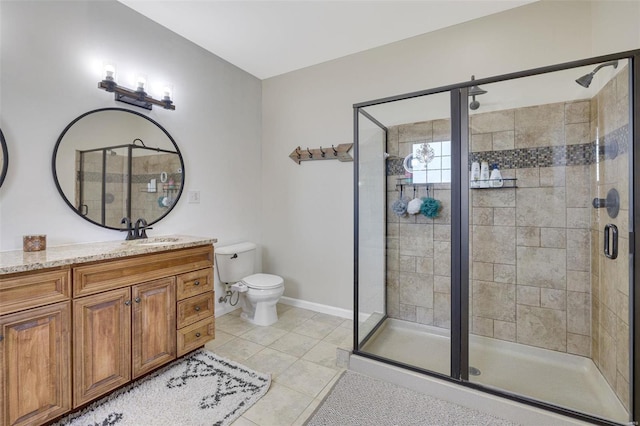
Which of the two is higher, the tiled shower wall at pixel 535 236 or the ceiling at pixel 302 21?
the ceiling at pixel 302 21

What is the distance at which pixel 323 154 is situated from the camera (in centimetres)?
300

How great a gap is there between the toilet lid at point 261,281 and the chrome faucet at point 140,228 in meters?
0.98

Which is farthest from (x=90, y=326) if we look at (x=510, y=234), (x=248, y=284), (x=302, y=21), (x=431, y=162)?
(x=510, y=234)

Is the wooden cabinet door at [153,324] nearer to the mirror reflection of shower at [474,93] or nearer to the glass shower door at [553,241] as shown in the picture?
the glass shower door at [553,241]

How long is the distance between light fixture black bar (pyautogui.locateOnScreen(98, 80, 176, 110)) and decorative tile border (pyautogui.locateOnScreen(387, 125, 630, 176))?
247 centimetres

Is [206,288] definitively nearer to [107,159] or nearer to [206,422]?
[206,422]

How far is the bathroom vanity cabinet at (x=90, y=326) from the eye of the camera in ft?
4.28

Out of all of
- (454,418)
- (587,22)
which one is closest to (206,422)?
(454,418)

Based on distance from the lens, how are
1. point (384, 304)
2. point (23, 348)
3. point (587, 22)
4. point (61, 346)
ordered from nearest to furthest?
1. point (23, 348)
2. point (61, 346)
3. point (587, 22)
4. point (384, 304)

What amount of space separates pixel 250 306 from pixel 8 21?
8.67 ft

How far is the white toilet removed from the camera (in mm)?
2684

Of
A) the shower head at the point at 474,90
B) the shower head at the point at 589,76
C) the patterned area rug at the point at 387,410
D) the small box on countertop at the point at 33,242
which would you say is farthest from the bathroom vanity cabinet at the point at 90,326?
the shower head at the point at 589,76

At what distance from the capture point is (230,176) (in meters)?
3.08

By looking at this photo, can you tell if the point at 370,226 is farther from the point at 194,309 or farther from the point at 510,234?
the point at 194,309
